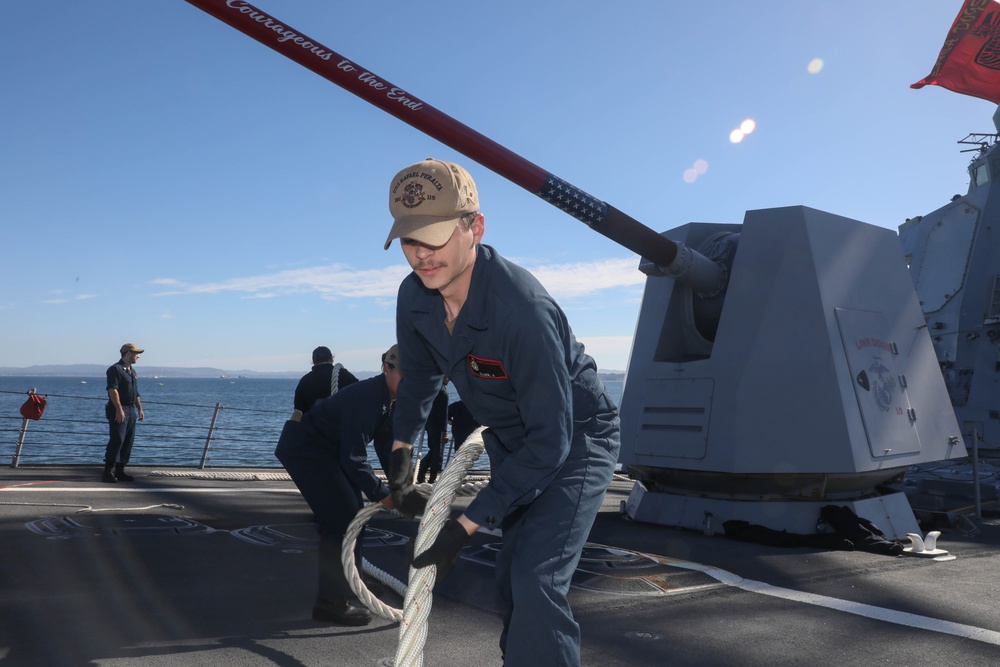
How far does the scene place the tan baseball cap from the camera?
194 cm

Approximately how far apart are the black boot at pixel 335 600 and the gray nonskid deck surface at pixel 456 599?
2.8 inches

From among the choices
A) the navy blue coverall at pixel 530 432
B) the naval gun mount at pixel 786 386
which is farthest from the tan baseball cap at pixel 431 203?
the naval gun mount at pixel 786 386

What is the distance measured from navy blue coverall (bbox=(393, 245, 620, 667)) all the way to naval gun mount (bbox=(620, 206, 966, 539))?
14.4 feet

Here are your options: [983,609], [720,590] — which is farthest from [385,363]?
Result: [983,609]

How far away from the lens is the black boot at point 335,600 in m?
3.57

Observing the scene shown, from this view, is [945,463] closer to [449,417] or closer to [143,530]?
[449,417]

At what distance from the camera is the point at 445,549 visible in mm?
1908

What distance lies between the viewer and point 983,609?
404 centimetres

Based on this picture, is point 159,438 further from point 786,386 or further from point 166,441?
point 166,441

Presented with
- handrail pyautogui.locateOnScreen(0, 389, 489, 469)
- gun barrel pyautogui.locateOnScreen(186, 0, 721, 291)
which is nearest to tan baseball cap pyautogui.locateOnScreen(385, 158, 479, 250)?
gun barrel pyautogui.locateOnScreen(186, 0, 721, 291)

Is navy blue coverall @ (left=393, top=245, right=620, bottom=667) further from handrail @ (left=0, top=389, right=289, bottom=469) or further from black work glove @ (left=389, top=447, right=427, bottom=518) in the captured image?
handrail @ (left=0, top=389, right=289, bottom=469)

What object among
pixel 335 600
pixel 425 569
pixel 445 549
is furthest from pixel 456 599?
pixel 445 549

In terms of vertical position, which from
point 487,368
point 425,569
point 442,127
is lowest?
point 425,569

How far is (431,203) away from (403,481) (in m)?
0.98
